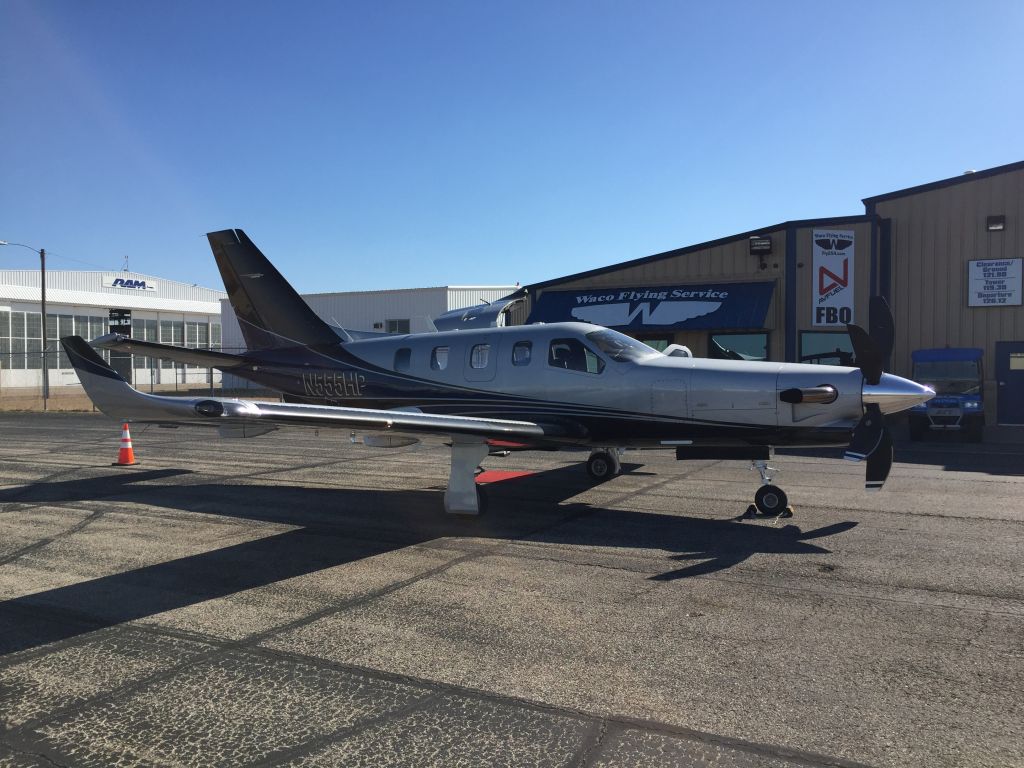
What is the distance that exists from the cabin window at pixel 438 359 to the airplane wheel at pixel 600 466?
10.5ft

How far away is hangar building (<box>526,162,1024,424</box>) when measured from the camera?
2325 centimetres

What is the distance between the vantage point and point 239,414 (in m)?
6.85

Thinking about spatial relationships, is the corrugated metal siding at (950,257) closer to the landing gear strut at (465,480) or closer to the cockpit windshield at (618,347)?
the cockpit windshield at (618,347)

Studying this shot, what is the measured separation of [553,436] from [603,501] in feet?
4.52

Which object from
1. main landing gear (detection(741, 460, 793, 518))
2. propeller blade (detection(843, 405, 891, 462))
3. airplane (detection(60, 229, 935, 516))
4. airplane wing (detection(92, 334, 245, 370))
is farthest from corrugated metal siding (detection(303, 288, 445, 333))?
propeller blade (detection(843, 405, 891, 462))

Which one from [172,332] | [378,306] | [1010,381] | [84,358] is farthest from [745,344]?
[172,332]

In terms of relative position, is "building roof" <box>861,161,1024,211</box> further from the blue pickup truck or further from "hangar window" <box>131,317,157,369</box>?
"hangar window" <box>131,317,157,369</box>

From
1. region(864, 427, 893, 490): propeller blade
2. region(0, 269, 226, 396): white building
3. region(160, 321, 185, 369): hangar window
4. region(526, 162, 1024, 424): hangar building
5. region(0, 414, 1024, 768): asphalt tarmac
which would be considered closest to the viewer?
region(0, 414, 1024, 768): asphalt tarmac

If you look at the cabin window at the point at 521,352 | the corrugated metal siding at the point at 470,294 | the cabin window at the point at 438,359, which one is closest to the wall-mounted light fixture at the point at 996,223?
the cabin window at the point at 521,352

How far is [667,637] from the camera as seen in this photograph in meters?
5.14

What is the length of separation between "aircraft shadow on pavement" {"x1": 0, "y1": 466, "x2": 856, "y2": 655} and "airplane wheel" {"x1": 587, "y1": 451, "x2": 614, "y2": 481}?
0.86 ft

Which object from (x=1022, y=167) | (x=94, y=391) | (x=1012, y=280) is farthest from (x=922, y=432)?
(x=94, y=391)

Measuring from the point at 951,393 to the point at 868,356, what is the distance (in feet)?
46.3

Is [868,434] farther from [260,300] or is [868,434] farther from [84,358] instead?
[260,300]
